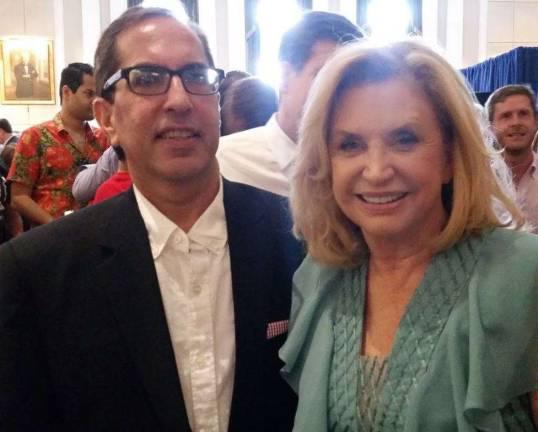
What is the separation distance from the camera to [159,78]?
1.57 meters

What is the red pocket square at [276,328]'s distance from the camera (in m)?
1.66

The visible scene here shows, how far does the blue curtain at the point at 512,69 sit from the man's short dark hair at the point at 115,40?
7035mm

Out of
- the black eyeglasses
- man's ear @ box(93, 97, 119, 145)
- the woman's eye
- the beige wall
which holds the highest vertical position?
the beige wall

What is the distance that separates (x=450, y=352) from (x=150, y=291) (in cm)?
69

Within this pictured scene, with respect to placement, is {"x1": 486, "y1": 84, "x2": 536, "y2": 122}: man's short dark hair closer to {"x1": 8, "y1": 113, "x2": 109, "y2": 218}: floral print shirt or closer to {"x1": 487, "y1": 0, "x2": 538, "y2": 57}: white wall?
{"x1": 8, "y1": 113, "x2": 109, "y2": 218}: floral print shirt

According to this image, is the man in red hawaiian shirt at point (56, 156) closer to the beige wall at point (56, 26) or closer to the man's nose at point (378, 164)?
the man's nose at point (378, 164)

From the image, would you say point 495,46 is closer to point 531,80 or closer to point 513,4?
point 513,4

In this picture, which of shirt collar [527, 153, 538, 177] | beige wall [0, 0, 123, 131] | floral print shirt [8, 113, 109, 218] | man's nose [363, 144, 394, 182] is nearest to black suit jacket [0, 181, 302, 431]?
man's nose [363, 144, 394, 182]

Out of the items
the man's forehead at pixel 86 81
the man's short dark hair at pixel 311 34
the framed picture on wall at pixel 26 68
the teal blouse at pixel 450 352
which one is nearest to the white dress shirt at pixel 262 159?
the man's short dark hair at pixel 311 34

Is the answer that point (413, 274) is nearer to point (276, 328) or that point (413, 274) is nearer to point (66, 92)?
point (276, 328)

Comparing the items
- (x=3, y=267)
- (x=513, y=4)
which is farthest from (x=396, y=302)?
(x=513, y=4)

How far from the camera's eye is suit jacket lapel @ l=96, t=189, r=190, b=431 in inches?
59.0

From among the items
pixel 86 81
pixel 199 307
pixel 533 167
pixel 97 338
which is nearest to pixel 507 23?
pixel 533 167

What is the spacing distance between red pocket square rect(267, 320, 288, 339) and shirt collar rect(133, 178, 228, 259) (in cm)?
23
